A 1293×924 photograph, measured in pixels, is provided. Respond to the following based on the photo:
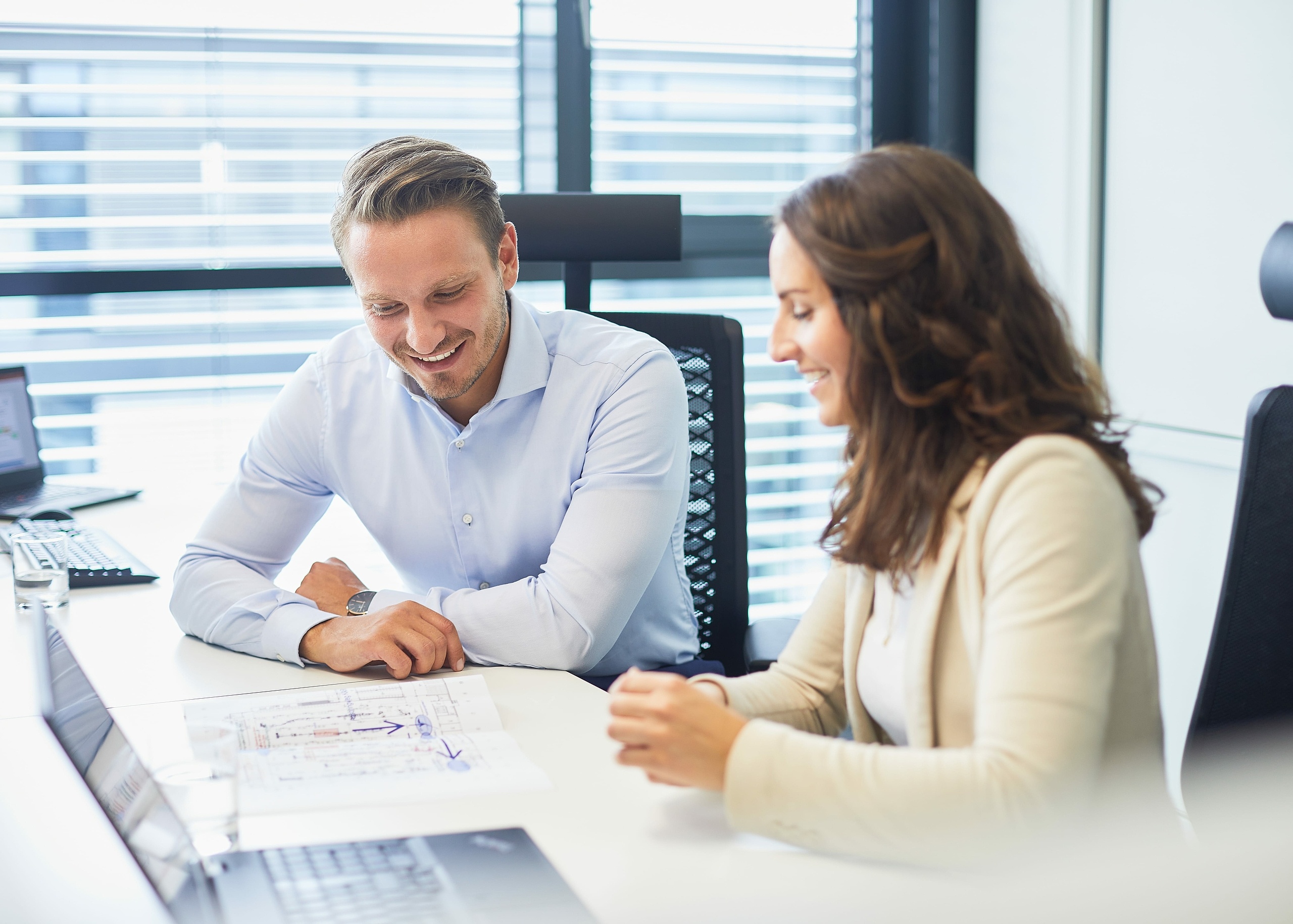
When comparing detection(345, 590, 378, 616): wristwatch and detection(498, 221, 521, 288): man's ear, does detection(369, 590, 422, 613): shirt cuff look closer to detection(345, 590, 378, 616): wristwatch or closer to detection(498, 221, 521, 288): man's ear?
detection(345, 590, 378, 616): wristwatch

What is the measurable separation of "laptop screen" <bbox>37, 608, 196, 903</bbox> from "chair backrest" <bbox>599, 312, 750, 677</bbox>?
939 millimetres

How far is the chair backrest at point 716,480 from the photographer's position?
6.31ft

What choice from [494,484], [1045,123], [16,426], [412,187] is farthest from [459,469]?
[1045,123]

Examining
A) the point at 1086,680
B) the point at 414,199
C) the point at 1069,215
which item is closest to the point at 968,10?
the point at 1069,215

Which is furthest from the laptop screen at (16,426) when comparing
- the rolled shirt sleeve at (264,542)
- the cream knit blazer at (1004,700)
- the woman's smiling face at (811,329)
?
the cream knit blazer at (1004,700)

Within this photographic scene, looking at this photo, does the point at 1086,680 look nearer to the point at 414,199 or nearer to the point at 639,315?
the point at 414,199

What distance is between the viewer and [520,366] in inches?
67.1

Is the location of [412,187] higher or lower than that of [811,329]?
higher

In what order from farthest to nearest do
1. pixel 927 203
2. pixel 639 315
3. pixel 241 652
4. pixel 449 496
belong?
pixel 639 315 < pixel 449 496 < pixel 241 652 < pixel 927 203

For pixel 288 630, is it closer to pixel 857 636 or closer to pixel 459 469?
pixel 459 469

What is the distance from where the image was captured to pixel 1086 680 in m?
0.88

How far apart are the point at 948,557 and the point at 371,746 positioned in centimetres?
59

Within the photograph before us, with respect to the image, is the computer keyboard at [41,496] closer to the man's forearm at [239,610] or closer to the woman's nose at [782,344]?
the man's forearm at [239,610]

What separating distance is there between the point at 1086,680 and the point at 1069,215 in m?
2.26
